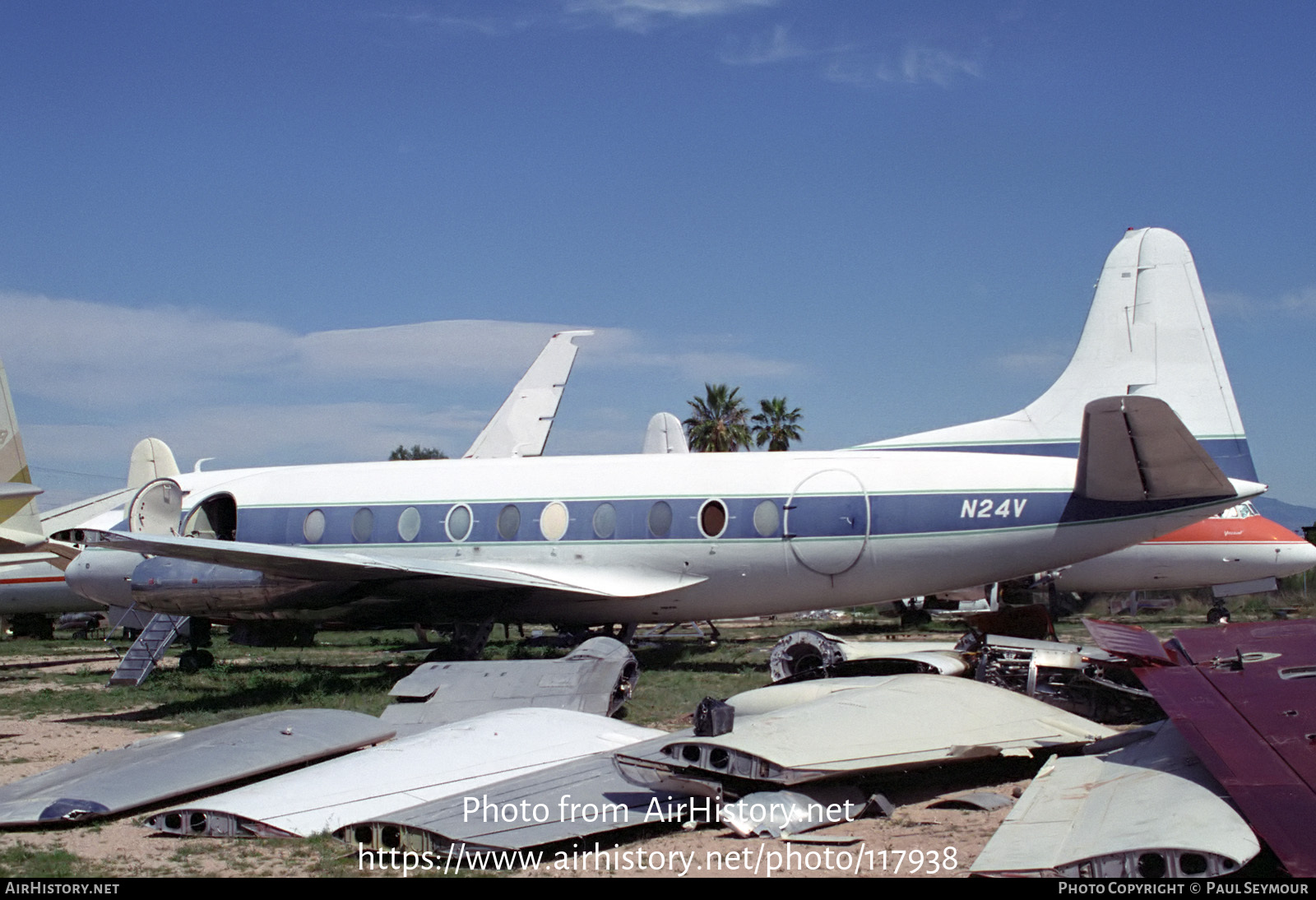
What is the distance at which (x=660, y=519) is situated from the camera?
15930 mm

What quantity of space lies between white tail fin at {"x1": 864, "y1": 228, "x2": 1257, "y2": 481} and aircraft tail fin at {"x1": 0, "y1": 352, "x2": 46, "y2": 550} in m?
14.5

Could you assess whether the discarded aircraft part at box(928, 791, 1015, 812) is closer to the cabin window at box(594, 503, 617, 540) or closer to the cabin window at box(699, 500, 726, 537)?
the cabin window at box(699, 500, 726, 537)

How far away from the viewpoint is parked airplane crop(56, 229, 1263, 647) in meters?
13.4

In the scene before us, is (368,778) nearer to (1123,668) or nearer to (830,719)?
(830,719)

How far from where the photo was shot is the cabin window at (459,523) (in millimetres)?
16891

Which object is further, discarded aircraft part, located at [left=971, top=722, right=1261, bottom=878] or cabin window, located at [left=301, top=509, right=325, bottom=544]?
cabin window, located at [left=301, top=509, right=325, bottom=544]

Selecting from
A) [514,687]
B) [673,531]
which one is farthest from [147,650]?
[673,531]

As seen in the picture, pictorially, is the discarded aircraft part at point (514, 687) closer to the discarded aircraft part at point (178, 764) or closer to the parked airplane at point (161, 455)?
the discarded aircraft part at point (178, 764)

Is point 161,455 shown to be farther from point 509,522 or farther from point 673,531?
point 673,531

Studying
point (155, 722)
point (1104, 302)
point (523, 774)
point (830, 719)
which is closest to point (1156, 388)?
point (1104, 302)

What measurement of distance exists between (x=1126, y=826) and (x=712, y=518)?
10.3 metres

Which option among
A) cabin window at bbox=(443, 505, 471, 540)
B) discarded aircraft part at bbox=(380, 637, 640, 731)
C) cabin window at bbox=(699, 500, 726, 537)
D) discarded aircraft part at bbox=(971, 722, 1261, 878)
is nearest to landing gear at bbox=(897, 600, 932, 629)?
cabin window at bbox=(699, 500, 726, 537)

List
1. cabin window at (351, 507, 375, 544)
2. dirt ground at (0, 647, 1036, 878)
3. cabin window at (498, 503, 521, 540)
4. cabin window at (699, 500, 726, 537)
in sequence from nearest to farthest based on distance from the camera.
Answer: dirt ground at (0, 647, 1036, 878), cabin window at (699, 500, 726, 537), cabin window at (498, 503, 521, 540), cabin window at (351, 507, 375, 544)

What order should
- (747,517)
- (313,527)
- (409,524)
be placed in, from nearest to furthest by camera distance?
(747,517) < (409,524) < (313,527)
